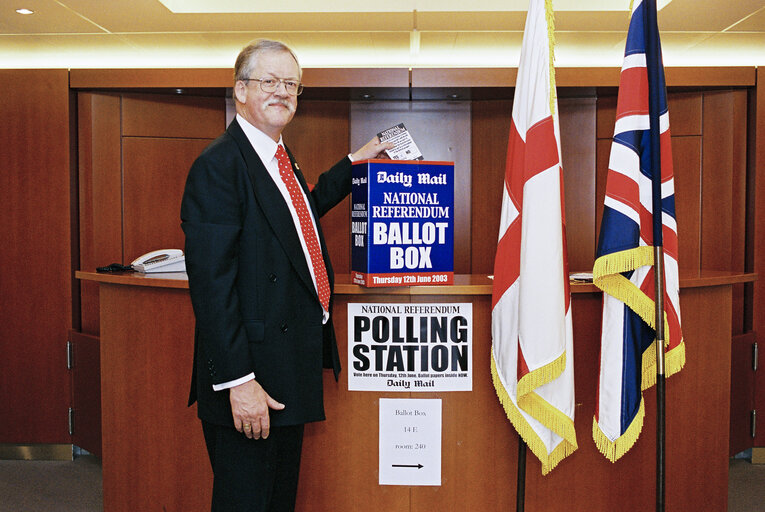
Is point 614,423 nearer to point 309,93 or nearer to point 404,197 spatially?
point 404,197

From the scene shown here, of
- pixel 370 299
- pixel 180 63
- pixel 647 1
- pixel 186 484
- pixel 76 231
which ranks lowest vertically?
pixel 186 484

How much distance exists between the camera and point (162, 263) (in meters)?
2.70

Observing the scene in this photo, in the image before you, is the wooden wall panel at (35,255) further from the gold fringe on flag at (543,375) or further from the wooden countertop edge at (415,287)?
the gold fringe on flag at (543,375)

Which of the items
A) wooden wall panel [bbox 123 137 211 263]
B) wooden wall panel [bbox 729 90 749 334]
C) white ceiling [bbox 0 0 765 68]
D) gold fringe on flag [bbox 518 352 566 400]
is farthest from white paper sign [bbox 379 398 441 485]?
wooden wall panel [bbox 729 90 749 334]

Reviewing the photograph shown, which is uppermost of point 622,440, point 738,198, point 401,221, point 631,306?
point 738,198

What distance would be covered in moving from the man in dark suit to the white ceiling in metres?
2.07

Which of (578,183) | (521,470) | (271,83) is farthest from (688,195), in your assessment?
(271,83)

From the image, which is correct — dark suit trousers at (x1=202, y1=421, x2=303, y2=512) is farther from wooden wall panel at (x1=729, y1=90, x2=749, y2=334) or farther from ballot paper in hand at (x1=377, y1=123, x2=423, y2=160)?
wooden wall panel at (x1=729, y1=90, x2=749, y2=334)

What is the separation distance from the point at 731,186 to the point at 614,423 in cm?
236

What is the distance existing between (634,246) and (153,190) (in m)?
3.06

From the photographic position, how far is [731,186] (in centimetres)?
381

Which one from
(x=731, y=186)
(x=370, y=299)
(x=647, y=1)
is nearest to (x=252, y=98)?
(x=370, y=299)

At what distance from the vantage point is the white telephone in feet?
8.79

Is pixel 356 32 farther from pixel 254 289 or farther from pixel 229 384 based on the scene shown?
pixel 229 384
